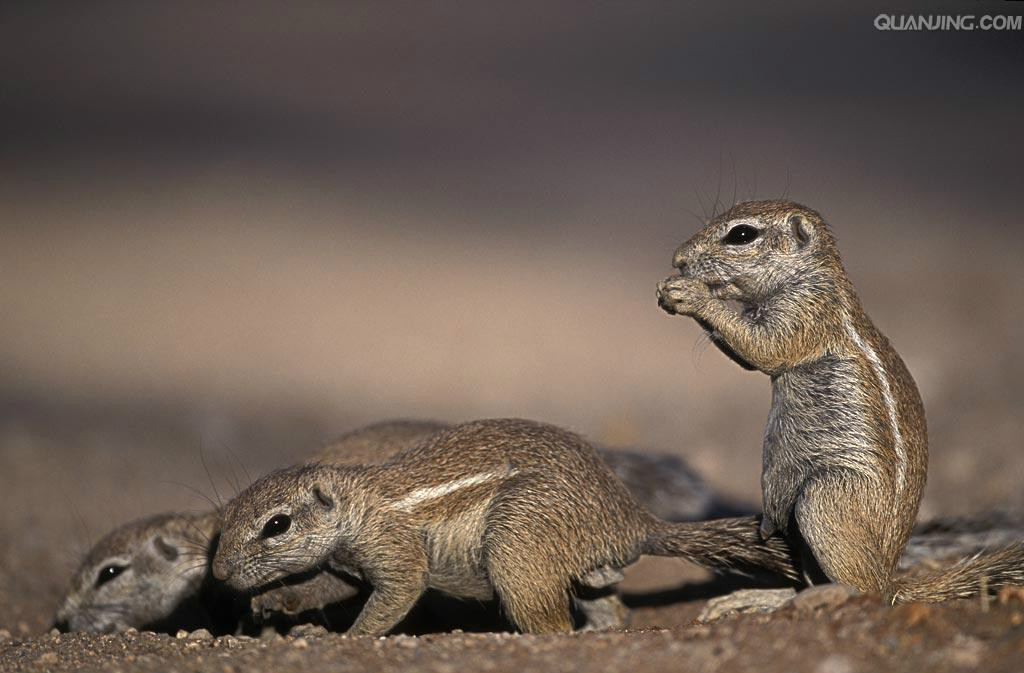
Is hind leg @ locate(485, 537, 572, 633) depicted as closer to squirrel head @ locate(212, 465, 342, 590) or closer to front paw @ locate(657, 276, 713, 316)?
squirrel head @ locate(212, 465, 342, 590)

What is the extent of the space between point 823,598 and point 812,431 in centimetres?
102

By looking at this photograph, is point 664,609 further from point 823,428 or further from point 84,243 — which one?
point 84,243

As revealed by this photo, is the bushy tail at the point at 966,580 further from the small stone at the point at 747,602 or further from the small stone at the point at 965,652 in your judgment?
the small stone at the point at 965,652

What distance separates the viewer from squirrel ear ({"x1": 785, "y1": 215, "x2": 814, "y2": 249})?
5648 millimetres

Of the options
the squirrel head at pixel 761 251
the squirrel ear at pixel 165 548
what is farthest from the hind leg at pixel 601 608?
the squirrel ear at pixel 165 548

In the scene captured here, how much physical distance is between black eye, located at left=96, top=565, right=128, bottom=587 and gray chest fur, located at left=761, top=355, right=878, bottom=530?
3.74m

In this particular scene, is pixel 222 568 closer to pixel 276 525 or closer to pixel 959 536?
pixel 276 525

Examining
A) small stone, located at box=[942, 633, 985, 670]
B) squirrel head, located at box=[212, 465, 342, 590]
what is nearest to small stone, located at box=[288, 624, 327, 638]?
squirrel head, located at box=[212, 465, 342, 590]

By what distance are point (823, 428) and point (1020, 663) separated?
1668 millimetres

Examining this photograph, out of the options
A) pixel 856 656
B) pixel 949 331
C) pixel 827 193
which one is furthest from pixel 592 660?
pixel 827 193

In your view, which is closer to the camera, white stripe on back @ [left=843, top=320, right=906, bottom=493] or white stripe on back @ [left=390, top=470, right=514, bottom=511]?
white stripe on back @ [left=843, top=320, right=906, bottom=493]

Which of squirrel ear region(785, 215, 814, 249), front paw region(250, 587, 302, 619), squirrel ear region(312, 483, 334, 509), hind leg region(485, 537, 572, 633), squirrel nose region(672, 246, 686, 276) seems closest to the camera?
hind leg region(485, 537, 572, 633)

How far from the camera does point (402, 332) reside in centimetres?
1307

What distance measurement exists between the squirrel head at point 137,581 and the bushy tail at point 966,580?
382 cm
